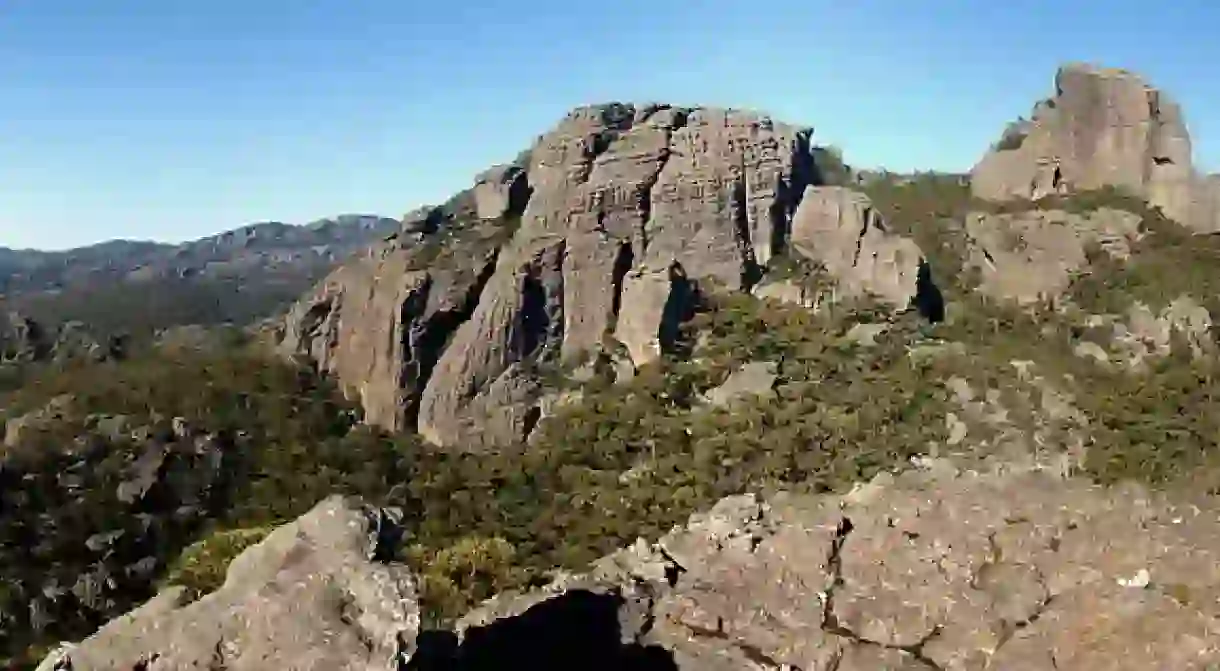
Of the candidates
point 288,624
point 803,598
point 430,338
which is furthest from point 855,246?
point 288,624

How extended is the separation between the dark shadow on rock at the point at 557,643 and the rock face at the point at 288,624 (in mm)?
1918

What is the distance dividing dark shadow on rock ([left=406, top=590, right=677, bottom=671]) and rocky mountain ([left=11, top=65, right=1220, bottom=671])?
2.1 inches

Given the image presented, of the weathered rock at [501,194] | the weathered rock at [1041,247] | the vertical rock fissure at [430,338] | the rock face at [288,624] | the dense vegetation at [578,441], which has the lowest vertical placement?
the dense vegetation at [578,441]

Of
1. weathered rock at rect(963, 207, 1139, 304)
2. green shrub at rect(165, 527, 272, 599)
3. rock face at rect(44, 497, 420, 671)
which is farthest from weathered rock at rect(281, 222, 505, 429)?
rock face at rect(44, 497, 420, 671)

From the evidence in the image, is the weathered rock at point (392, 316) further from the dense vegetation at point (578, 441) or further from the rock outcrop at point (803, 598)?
the rock outcrop at point (803, 598)

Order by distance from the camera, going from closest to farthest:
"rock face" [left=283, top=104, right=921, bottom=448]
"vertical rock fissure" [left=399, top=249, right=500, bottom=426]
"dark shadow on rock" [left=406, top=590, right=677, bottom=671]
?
→ "dark shadow on rock" [left=406, top=590, right=677, bottom=671] < "rock face" [left=283, top=104, right=921, bottom=448] < "vertical rock fissure" [left=399, top=249, right=500, bottom=426]

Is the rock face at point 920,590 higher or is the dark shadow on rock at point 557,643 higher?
the rock face at point 920,590

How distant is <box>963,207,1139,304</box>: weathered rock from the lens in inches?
2751

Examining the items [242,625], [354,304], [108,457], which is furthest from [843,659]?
[354,304]

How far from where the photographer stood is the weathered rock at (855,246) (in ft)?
212

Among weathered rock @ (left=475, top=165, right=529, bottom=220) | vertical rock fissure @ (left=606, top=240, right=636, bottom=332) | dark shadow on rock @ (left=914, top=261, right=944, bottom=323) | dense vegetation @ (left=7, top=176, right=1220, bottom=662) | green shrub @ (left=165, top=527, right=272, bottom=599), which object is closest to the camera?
green shrub @ (left=165, top=527, right=272, bottom=599)

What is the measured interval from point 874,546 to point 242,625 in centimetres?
737

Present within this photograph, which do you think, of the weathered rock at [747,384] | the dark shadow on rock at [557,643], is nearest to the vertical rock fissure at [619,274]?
the weathered rock at [747,384]

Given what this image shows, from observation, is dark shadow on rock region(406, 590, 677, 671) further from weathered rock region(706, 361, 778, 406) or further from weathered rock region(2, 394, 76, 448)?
weathered rock region(2, 394, 76, 448)
